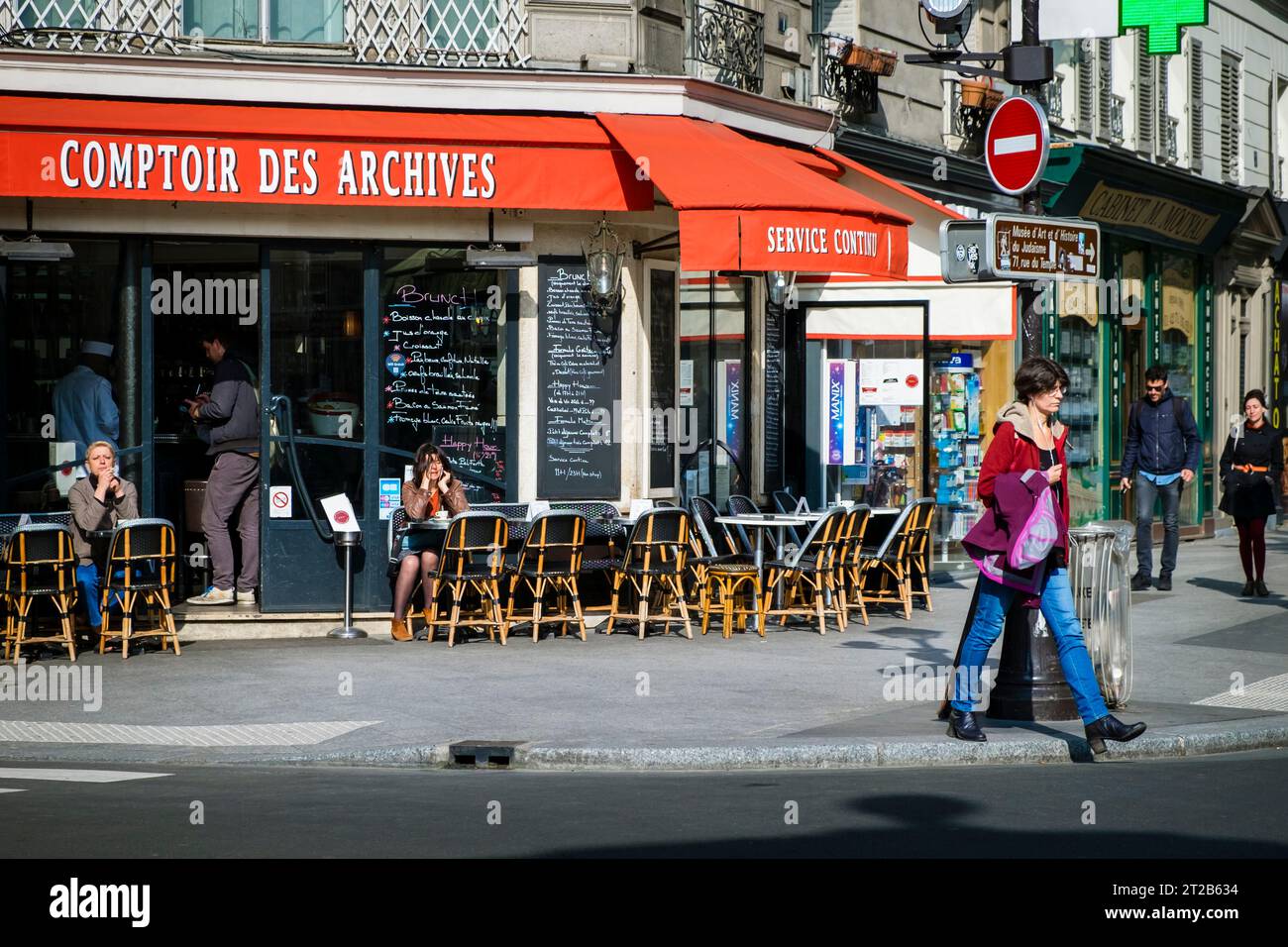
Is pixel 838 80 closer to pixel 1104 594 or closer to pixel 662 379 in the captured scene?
pixel 662 379

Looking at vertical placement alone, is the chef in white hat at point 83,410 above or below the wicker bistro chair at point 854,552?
above

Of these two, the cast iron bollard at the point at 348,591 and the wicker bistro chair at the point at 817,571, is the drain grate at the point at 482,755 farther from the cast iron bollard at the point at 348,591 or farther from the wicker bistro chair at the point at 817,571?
the wicker bistro chair at the point at 817,571

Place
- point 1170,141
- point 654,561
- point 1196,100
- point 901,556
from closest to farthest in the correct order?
point 654,561 < point 901,556 < point 1170,141 < point 1196,100

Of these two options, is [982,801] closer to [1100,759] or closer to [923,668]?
[1100,759]

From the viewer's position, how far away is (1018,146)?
10.2 m

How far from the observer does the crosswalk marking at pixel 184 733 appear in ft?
30.6

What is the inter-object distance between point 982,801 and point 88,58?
923 centimetres

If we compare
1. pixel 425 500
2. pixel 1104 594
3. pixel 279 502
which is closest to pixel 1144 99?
pixel 425 500

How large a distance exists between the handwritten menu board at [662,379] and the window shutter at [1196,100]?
44.0 feet

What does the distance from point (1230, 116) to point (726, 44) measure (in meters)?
14.5

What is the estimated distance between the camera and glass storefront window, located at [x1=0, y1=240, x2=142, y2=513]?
44.4ft

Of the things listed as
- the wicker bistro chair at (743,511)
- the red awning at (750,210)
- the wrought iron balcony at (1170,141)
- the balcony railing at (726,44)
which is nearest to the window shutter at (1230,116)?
the wrought iron balcony at (1170,141)
